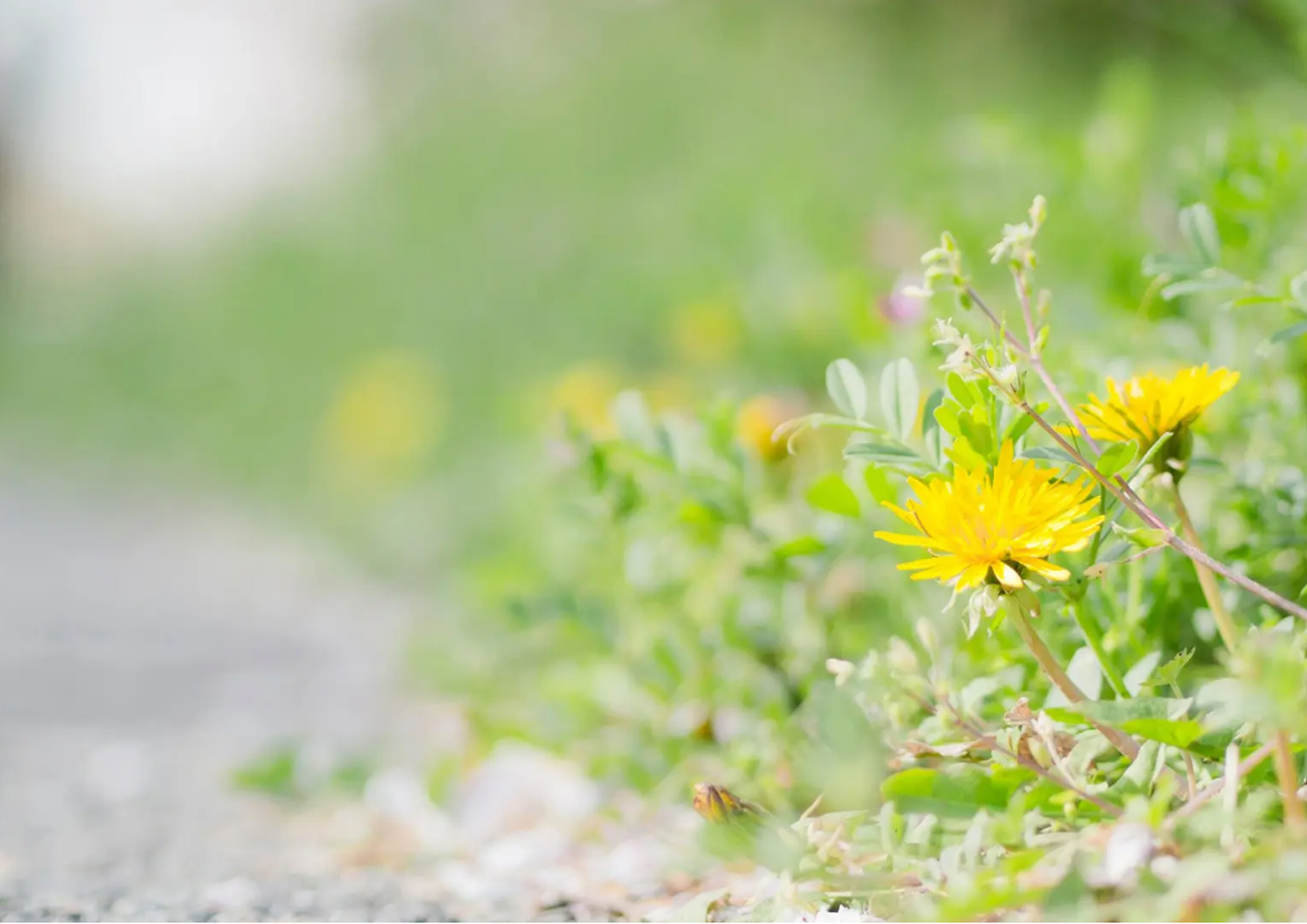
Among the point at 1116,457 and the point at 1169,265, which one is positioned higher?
the point at 1169,265

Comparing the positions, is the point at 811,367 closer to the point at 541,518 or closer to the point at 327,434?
the point at 541,518

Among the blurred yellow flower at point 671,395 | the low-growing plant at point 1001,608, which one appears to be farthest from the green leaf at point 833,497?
the blurred yellow flower at point 671,395

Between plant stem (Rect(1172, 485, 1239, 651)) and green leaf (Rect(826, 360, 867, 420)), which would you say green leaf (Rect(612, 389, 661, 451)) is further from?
plant stem (Rect(1172, 485, 1239, 651))

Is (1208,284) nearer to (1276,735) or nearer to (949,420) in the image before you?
(949,420)

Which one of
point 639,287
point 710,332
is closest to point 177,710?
point 710,332

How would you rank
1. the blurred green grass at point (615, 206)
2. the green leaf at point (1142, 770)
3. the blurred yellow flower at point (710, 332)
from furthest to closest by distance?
the blurred yellow flower at point (710, 332), the blurred green grass at point (615, 206), the green leaf at point (1142, 770)

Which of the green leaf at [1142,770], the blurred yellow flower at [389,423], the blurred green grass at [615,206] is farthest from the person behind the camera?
the blurred yellow flower at [389,423]

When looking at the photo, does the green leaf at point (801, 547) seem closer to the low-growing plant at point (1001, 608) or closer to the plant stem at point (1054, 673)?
the low-growing plant at point (1001, 608)
